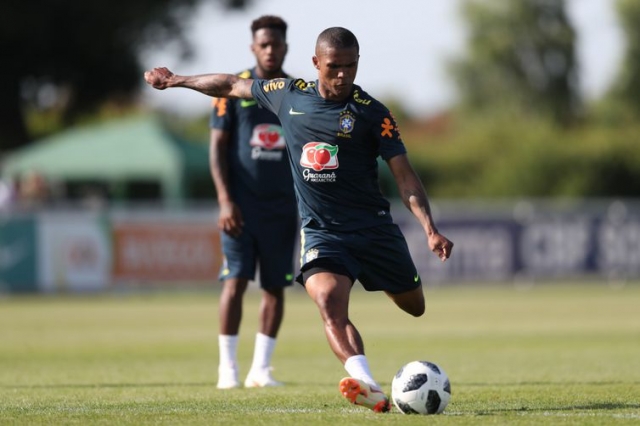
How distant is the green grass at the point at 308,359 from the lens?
27.0 ft

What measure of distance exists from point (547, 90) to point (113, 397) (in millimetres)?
67941

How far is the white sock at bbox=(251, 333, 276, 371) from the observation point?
436 inches

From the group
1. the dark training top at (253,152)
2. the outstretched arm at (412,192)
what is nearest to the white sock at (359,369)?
the outstretched arm at (412,192)

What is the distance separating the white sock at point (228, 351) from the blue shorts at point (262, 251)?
499 mm

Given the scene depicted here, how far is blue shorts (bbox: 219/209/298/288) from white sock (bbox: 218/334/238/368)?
499 millimetres

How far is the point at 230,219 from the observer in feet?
36.0

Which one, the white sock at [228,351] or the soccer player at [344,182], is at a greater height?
the soccer player at [344,182]

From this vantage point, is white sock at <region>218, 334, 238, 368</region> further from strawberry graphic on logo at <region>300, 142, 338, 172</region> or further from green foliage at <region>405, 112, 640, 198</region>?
green foliage at <region>405, 112, 640, 198</region>

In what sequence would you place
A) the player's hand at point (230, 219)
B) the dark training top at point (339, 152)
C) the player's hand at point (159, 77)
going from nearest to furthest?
the dark training top at point (339, 152), the player's hand at point (159, 77), the player's hand at point (230, 219)

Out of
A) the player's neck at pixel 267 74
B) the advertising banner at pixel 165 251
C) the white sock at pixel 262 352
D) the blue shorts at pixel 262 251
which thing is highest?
the player's neck at pixel 267 74

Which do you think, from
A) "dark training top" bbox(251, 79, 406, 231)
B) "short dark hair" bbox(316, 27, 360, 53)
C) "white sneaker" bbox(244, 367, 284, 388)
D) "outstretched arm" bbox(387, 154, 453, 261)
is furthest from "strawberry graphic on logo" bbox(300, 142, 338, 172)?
"white sneaker" bbox(244, 367, 284, 388)

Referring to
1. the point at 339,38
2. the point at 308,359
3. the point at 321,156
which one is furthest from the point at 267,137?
the point at 308,359

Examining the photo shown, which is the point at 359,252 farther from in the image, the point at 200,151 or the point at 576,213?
the point at 200,151

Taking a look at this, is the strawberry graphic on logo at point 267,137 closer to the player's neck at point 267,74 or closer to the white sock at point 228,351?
the player's neck at point 267,74
